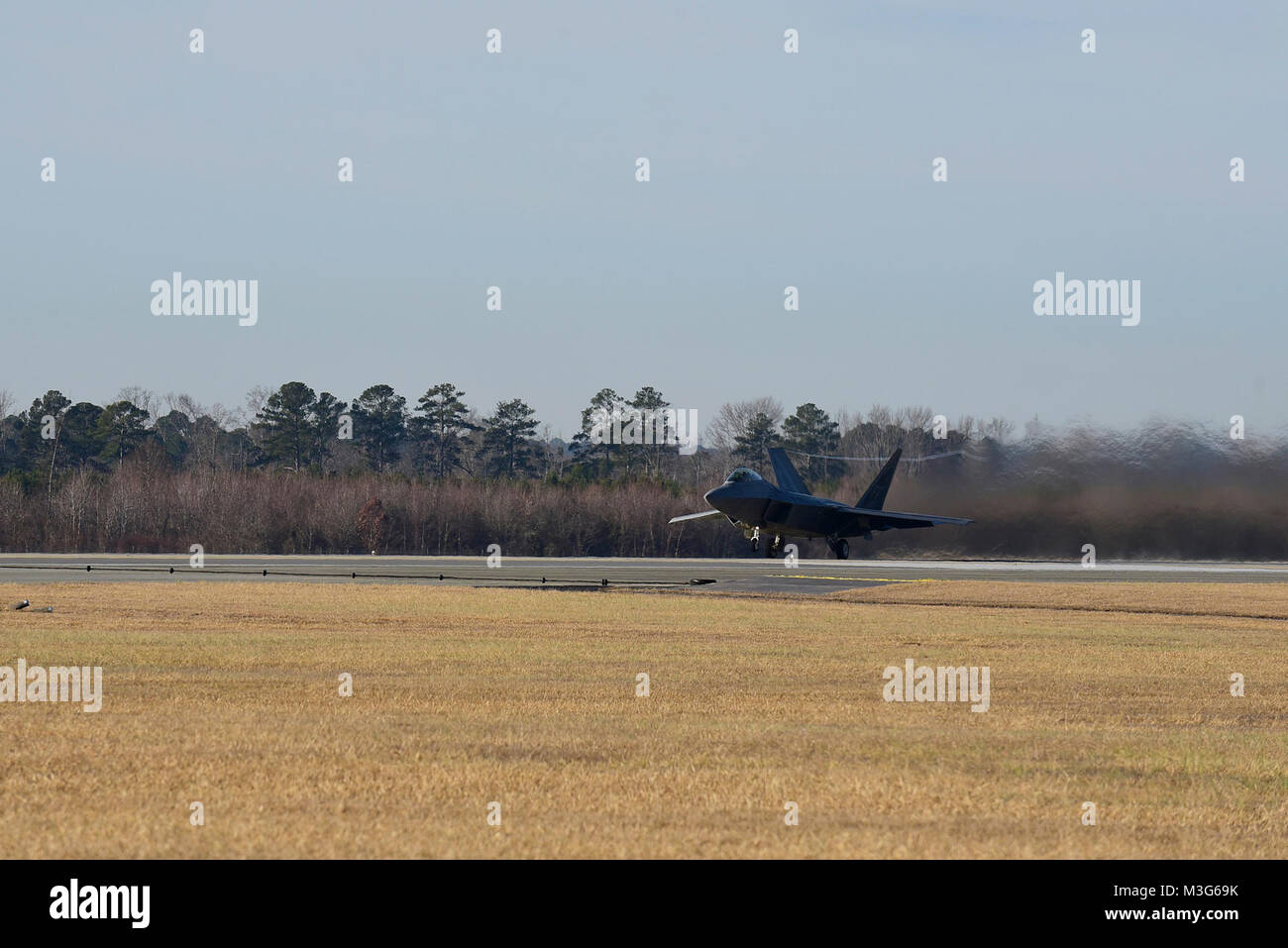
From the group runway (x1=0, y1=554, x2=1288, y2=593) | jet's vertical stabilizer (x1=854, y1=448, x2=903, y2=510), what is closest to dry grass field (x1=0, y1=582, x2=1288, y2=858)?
runway (x1=0, y1=554, x2=1288, y2=593)

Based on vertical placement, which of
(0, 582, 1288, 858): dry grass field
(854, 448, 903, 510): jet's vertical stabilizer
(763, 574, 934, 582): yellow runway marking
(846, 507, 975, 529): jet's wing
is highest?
(854, 448, 903, 510): jet's vertical stabilizer

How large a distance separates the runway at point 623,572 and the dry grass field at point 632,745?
57.4ft

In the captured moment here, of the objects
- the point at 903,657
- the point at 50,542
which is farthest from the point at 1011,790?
the point at 50,542

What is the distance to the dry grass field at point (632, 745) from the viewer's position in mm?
9766

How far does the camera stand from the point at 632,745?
13.5 m

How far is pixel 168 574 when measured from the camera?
48.1 meters

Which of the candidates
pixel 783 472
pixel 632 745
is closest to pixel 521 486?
pixel 783 472

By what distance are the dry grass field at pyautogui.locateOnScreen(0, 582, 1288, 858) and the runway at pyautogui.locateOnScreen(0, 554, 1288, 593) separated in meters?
17.5

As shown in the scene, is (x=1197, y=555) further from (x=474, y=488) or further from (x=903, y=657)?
(x=474, y=488)

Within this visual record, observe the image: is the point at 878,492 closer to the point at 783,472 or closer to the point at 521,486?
the point at 783,472

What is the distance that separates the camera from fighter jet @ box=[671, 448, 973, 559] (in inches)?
2260

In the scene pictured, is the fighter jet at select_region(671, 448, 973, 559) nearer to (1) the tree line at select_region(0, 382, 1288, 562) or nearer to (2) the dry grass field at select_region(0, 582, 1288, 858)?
(1) the tree line at select_region(0, 382, 1288, 562)

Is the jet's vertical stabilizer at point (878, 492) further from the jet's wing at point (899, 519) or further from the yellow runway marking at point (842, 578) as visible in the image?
the yellow runway marking at point (842, 578)
